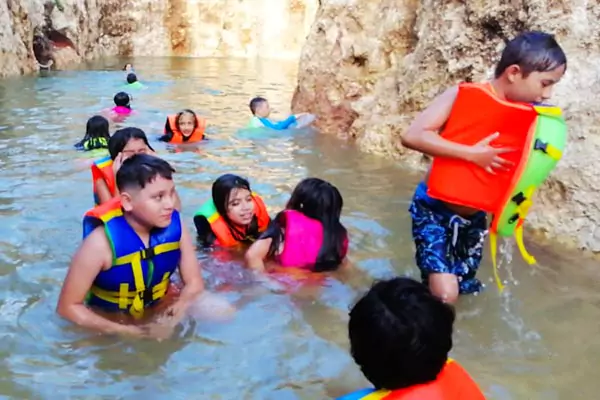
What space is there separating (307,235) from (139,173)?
1.33 meters

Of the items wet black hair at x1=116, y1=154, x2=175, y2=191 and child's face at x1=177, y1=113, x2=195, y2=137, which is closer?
wet black hair at x1=116, y1=154, x2=175, y2=191

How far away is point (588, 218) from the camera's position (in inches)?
201

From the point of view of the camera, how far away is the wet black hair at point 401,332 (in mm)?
1950

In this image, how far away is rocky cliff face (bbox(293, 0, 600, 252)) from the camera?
5297 millimetres

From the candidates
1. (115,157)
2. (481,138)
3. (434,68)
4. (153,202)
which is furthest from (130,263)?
(434,68)

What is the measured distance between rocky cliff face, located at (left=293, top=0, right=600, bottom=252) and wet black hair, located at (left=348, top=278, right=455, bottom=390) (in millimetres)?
3394

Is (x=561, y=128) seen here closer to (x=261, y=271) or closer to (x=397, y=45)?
(x=261, y=271)

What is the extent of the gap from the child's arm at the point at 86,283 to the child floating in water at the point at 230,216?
54.2 inches

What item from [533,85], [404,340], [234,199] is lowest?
[234,199]

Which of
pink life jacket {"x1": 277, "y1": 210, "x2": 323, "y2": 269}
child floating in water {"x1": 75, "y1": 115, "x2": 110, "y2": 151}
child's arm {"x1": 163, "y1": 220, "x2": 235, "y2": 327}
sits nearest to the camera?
child's arm {"x1": 163, "y1": 220, "x2": 235, "y2": 327}

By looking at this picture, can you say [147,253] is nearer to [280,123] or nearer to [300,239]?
[300,239]

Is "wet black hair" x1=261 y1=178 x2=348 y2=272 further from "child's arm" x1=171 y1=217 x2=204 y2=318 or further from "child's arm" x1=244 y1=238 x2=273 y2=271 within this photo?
"child's arm" x1=171 y1=217 x2=204 y2=318

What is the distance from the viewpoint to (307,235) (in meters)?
4.45

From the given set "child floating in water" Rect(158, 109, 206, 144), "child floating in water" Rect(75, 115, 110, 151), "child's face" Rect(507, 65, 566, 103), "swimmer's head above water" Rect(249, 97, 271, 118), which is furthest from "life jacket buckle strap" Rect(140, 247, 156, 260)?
"swimmer's head above water" Rect(249, 97, 271, 118)
